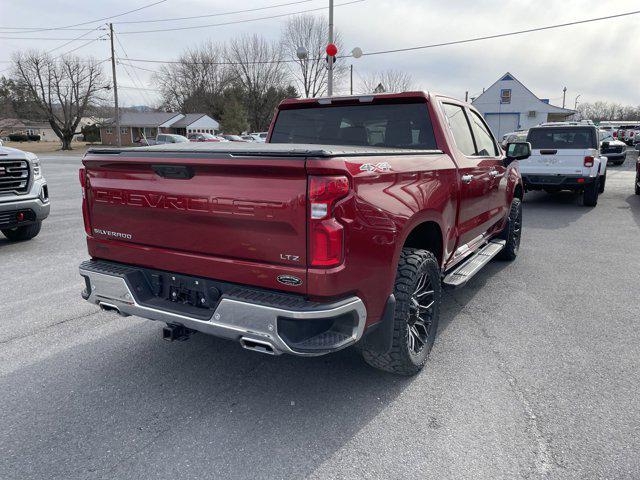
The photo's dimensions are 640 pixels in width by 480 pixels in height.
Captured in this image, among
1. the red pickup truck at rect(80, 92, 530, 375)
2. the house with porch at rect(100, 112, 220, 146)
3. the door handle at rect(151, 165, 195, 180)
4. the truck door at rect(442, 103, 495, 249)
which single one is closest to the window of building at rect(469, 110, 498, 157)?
the truck door at rect(442, 103, 495, 249)

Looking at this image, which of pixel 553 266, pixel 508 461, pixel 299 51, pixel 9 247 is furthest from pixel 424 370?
pixel 299 51

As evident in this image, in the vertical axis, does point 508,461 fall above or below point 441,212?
below

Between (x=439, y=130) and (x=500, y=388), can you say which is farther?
(x=439, y=130)

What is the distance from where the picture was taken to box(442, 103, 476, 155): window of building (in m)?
4.29

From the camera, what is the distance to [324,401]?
3115mm

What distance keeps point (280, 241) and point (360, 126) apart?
2.17 metres

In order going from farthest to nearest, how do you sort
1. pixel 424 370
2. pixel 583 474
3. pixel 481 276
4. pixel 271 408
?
pixel 481 276
pixel 424 370
pixel 271 408
pixel 583 474

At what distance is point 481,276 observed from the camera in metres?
5.89

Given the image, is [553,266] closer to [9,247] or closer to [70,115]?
[9,247]

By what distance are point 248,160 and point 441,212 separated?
1604 mm

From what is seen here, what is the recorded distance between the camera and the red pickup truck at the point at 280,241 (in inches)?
98.2

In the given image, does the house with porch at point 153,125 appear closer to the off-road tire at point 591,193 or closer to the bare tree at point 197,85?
the bare tree at point 197,85

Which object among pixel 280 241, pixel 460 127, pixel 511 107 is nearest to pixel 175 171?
pixel 280 241

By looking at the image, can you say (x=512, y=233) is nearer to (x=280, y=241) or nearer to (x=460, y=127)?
(x=460, y=127)
